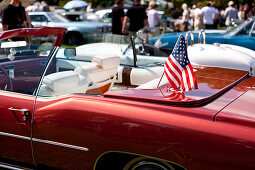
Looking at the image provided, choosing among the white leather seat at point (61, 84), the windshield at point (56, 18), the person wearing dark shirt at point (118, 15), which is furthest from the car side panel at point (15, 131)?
the windshield at point (56, 18)

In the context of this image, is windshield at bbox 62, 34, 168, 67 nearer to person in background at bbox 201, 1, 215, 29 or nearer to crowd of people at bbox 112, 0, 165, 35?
crowd of people at bbox 112, 0, 165, 35

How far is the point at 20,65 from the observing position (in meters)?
3.39

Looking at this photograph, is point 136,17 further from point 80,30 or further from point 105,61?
point 105,61

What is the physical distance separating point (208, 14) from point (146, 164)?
360 inches

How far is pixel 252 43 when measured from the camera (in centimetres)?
708

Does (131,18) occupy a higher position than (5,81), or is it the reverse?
(131,18)

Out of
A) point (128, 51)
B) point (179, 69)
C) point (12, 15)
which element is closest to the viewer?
point (179, 69)

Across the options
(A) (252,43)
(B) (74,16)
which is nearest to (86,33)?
(B) (74,16)

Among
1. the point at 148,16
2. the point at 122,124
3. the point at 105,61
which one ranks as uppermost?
the point at 148,16

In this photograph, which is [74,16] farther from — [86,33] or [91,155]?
[91,155]

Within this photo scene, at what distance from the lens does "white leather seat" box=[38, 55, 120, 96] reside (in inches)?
115

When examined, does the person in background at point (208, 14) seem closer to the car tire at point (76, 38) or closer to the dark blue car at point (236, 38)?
the dark blue car at point (236, 38)

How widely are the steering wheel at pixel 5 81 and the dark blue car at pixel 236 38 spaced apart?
13.6 feet

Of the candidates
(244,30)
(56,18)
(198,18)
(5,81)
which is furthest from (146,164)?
(56,18)
